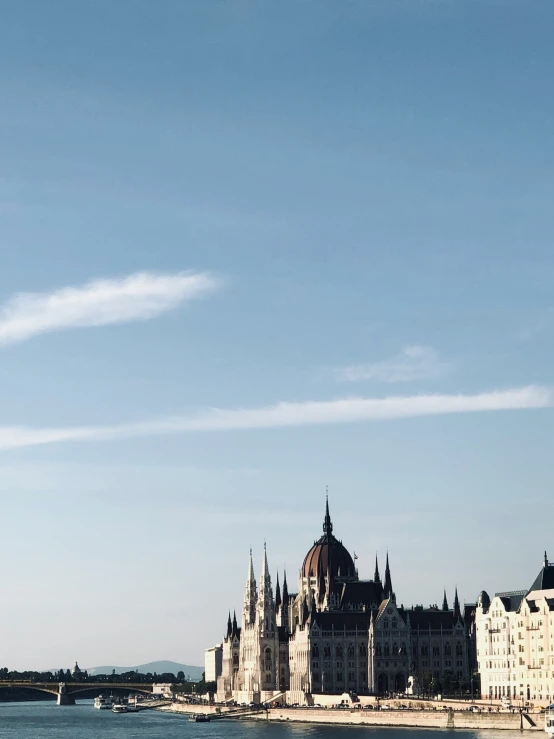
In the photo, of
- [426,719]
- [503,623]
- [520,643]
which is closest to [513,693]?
[520,643]

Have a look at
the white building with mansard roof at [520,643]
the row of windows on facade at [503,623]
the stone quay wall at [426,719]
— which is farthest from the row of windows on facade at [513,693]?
the stone quay wall at [426,719]

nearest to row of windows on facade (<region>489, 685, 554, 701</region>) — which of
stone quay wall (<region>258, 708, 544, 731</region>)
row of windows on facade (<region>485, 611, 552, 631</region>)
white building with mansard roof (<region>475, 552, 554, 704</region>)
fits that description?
white building with mansard roof (<region>475, 552, 554, 704</region>)

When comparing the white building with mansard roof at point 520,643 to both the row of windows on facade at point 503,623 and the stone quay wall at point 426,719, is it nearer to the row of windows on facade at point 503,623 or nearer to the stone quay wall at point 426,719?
the row of windows on facade at point 503,623

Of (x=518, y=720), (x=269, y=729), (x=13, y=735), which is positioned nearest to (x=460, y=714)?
(x=518, y=720)

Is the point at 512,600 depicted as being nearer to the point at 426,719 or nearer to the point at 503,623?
the point at 503,623

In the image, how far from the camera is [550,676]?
17138 centimetres

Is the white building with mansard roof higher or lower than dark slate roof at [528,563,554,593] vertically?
lower

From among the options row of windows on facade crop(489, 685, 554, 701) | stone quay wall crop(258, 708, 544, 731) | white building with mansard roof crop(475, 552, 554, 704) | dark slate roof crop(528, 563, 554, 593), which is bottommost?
stone quay wall crop(258, 708, 544, 731)

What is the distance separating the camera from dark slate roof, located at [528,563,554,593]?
180750mm

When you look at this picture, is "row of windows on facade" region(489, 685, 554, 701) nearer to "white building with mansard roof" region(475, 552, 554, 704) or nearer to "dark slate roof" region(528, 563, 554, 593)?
"white building with mansard roof" region(475, 552, 554, 704)

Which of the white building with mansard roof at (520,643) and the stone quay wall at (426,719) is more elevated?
the white building with mansard roof at (520,643)

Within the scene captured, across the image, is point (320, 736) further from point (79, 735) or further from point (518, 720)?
point (79, 735)

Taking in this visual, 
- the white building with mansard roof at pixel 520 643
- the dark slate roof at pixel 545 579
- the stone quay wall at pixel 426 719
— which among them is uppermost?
the dark slate roof at pixel 545 579

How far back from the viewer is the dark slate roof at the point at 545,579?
180750 millimetres
